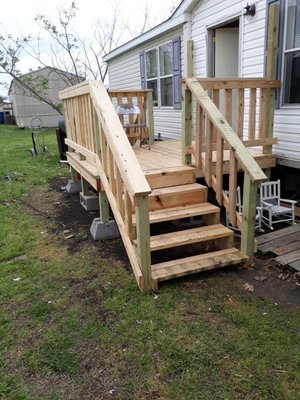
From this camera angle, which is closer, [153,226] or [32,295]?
[32,295]

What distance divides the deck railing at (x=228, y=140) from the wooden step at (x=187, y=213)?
16 cm

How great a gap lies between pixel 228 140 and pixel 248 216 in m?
0.73

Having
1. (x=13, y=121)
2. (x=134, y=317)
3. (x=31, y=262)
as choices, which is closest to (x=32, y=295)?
(x=31, y=262)

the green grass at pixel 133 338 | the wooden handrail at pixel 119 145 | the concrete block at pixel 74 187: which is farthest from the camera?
the concrete block at pixel 74 187

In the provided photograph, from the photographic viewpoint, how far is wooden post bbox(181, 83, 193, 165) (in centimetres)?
393

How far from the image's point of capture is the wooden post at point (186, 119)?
393cm

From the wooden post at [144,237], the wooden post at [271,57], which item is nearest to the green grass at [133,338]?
the wooden post at [144,237]

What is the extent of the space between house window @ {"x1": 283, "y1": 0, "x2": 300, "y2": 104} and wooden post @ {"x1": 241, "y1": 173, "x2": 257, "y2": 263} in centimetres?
197

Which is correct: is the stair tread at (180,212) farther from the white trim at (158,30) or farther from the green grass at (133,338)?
the white trim at (158,30)

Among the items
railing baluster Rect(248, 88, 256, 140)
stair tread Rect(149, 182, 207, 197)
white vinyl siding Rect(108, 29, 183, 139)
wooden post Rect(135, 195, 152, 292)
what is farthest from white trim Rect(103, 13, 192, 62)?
wooden post Rect(135, 195, 152, 292)

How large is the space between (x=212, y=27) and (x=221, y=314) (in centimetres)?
500

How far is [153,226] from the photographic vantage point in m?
4.50

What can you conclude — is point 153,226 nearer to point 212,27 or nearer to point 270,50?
point 270,50

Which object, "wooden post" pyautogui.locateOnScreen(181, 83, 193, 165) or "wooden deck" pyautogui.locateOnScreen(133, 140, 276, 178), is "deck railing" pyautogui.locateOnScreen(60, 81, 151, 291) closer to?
"wooden deck" pyautogui.locateOnScreen(133, 140, 276, 178)
